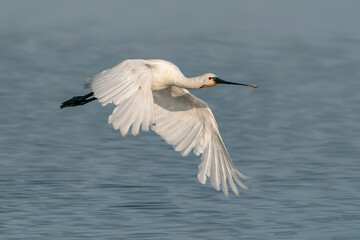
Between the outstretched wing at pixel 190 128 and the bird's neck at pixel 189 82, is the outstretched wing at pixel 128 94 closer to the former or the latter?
the bird's neck at pixel 189 82

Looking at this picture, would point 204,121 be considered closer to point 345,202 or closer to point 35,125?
point 345,202

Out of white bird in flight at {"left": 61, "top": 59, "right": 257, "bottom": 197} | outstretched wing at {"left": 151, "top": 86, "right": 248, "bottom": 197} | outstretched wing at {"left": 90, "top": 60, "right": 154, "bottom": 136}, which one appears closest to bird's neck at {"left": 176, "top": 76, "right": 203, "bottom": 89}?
white bird in flight at {"left": 61, "top": 59, "right": 257, "bottom": 197}

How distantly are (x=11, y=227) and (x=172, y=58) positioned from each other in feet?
39.6

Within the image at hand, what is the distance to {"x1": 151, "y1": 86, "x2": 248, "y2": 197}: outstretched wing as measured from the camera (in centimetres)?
1183

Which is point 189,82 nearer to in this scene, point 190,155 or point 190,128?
point 190,128

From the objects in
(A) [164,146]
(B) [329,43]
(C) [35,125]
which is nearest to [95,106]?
(C) [35,125]

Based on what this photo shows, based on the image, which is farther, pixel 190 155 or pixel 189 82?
pixel 190 155

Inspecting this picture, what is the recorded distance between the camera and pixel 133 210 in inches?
460

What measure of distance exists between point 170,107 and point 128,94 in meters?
2.34

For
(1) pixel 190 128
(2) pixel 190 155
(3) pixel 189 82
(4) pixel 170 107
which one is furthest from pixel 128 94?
(2) pixel 190 155

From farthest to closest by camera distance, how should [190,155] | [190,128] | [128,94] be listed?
[190,155], [190,128], [128,94]

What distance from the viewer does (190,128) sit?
40.0ft

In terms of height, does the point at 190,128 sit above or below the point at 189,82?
below

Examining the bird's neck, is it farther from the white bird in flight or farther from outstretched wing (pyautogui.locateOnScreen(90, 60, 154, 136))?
outstretched wing (pyautogui.locateOnScreen(90, 60, 154, 136))
